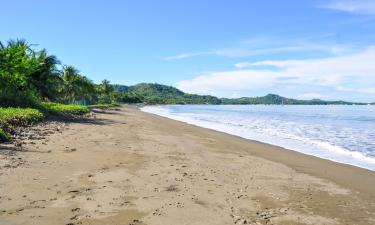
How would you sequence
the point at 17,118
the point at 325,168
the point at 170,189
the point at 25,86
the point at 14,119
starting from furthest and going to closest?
1. the point at 25,86
2. the point at 17,118
3. the point at 14,119
4. the point at 325,168
5. the point at 170,189

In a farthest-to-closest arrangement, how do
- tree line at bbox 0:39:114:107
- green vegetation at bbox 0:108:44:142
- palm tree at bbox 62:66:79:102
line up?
palm tree at bbox 62:66:79:102 → tree line at bbox 0:39:114:107 → green vegetation at bbox 0:108:44:142

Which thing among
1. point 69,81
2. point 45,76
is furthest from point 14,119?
point 69,81

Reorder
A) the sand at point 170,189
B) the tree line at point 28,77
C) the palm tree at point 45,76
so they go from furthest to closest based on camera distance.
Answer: the palm tree at point 45,76
the tree line at point 28,77
the sand at point 170,189

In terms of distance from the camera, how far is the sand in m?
6.90

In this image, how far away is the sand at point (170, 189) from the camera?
690 centimetres

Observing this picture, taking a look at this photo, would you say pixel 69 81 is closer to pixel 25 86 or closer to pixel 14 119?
pixel 25 86

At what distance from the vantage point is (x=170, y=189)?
29.4 feet

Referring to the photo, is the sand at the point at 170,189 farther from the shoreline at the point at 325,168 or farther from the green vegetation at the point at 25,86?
the green vegetation at the point at 25,86

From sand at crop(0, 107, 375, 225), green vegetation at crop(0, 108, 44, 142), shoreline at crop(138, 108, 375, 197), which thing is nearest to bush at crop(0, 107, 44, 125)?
green vegetation at crop(0, 108, 44, 142)

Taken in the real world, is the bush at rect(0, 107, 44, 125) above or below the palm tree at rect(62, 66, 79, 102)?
below

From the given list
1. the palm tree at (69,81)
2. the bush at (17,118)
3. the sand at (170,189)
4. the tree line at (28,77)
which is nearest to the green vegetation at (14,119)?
the bush at (17,118)

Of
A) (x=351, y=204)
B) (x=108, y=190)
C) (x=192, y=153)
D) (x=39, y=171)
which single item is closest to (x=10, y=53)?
(x=192, y=153)

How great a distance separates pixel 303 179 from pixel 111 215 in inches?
261

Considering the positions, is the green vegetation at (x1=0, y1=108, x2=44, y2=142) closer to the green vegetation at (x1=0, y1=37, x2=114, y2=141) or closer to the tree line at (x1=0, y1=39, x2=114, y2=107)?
the green vegetation at (x1=0, y1=37, x2=114, y2=141)
